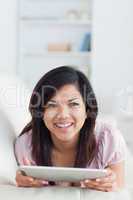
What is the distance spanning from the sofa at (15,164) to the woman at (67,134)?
0.16 ft

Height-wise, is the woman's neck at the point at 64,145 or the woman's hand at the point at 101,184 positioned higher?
the woman's neck at the point at 64,145

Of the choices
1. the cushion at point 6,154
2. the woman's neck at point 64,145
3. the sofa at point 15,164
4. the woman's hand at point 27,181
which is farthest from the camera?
the woman's neck at point 64,145

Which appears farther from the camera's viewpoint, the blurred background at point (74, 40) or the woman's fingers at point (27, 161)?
the blurred background at point (74, 40)

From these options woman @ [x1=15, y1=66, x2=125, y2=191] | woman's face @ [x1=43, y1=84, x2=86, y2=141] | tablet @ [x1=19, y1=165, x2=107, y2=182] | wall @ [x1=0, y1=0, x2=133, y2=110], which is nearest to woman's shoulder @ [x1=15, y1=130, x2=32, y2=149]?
woman @ [x1=15, y1=66, x2=125, y2=191]

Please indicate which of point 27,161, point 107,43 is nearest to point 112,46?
point 107,43

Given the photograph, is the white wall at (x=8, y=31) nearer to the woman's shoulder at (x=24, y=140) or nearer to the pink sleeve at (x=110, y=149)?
the woman's shoulder at (x=24, y=140)

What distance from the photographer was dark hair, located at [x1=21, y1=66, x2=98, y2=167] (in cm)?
133

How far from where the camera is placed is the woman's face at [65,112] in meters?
1.33

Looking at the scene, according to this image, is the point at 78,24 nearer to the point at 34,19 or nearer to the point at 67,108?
the point at 34,19

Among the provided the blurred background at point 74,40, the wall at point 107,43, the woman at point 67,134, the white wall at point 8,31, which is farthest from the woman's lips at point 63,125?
the white wall at point 8,31

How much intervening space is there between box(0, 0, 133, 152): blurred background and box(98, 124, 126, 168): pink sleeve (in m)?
2.08

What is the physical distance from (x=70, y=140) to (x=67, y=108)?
18cm

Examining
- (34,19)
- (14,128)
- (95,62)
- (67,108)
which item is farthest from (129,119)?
(67,108)

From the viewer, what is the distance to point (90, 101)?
1.39 meters
